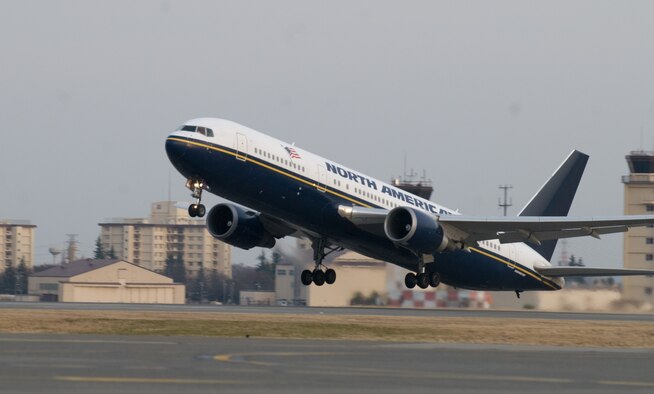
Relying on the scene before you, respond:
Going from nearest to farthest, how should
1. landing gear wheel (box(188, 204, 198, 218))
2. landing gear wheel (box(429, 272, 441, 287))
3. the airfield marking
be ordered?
the airfield marking, landing gear wheel (box(188, 204, 198, 218)), landing gear wheel (box(429, 272, 441, 287))

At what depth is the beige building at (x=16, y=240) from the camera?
540 feet

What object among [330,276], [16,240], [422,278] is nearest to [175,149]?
[330,276]

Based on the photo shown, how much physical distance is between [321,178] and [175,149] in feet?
19.0

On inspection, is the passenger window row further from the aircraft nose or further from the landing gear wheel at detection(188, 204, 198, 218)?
the landing gear wheel at detection(188, 204, 198, 218)

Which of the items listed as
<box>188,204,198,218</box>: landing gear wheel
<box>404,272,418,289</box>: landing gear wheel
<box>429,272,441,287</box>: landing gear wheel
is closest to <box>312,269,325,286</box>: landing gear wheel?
<box>404,272,418,289</box>: landing gear wheel

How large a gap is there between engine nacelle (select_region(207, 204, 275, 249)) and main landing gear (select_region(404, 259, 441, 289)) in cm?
618

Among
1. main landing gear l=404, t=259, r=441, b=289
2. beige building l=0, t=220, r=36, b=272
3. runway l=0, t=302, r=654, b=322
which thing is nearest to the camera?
main landing gear l=404, t=259, r=441, b=289

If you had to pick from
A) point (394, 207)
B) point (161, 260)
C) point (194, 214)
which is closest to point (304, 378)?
point (194, 214)

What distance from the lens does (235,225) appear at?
4506 cm

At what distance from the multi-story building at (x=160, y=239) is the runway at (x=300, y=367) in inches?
5660

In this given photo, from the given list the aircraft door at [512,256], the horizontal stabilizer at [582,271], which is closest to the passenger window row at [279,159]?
the aircraft door at [512,256]

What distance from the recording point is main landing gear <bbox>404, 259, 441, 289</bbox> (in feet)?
147

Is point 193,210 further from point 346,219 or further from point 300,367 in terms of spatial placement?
point 300,367

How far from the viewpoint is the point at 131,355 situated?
78.0 feet
